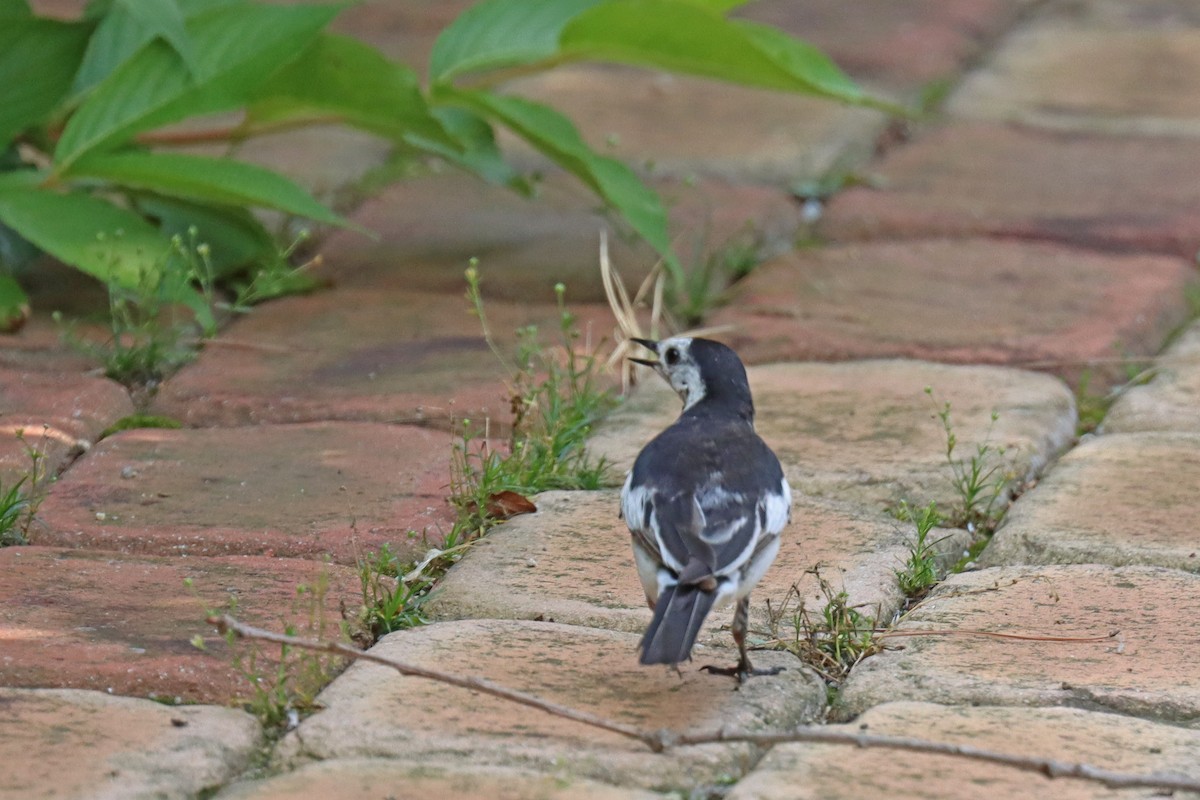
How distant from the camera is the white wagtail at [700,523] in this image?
227cm

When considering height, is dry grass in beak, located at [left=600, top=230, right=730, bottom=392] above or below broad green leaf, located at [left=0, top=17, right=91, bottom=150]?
below

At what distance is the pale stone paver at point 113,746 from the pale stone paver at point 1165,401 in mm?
2122

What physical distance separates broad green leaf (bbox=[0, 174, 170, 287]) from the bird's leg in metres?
1.74

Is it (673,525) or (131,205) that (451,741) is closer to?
(673,525)

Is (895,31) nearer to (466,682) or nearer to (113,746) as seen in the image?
(466,682)

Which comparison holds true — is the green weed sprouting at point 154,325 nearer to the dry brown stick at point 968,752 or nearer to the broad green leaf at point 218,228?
the broad green leaf at point 218,228

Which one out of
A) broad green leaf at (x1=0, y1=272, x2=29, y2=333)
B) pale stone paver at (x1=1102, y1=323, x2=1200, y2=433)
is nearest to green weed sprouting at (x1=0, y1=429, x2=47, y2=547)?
broad green leaf at (x1=0, y1=272, x2=29, y2=333)

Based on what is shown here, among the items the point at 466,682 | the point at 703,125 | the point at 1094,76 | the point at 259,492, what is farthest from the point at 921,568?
the point at 1094,76

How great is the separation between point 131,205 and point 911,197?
7.60ft

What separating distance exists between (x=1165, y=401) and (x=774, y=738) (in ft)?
6.22

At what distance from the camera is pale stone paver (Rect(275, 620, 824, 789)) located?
84.2 inches

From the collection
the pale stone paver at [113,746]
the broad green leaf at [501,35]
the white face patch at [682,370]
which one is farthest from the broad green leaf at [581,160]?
the pale stone paver at [113,746]

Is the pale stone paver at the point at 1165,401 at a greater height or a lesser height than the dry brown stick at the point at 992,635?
greater

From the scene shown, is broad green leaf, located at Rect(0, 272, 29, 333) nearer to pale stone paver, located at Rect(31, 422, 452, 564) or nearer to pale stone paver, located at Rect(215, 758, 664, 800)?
pale stone paver, located at Rect(31, 422, 452, 564)
